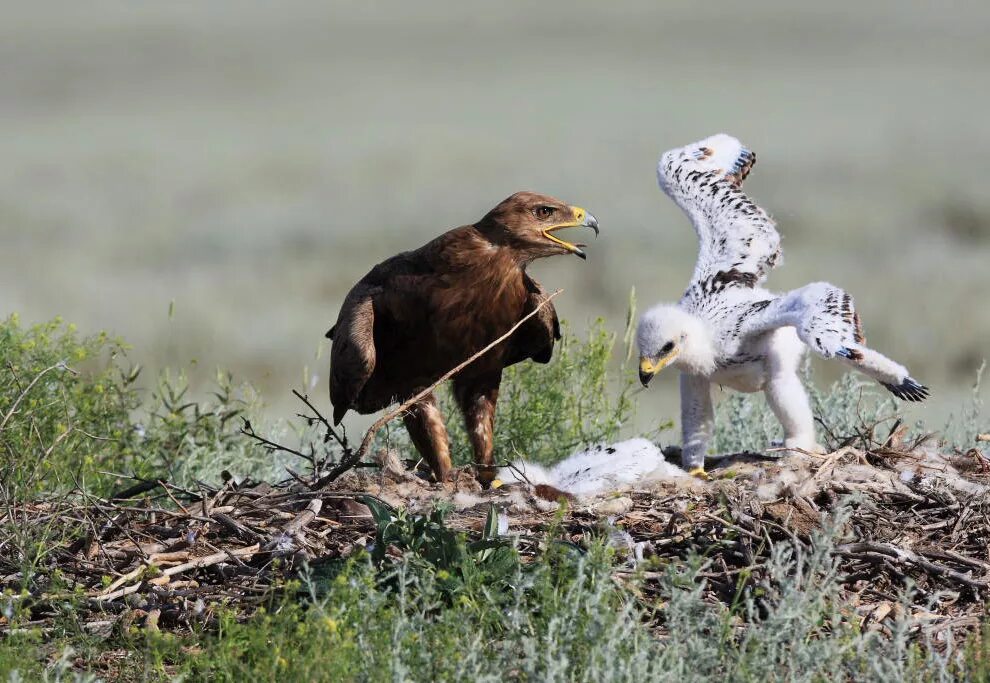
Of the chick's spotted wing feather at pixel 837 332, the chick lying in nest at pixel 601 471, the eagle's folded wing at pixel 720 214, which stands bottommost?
the chick lying in nest at pixel 601 471

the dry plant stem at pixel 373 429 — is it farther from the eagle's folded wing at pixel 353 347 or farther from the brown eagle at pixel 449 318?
the eagle's folded wing at pixel 353 347

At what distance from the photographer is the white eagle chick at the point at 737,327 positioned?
5.68m

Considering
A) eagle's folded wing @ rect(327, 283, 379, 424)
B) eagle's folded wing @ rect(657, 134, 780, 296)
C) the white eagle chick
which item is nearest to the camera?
the white eagle chick

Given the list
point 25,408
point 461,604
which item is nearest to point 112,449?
point 25,408

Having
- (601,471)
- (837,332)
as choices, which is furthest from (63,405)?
(837,332)

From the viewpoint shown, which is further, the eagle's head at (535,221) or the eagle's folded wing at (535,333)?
the eagle's folded wing at (535,333)

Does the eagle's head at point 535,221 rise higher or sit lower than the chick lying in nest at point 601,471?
higher

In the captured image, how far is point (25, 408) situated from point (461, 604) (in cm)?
304

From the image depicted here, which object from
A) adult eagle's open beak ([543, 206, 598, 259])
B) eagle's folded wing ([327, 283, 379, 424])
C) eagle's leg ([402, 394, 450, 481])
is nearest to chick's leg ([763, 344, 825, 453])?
adult eagle's open beak ([543, 206, 598, 259])

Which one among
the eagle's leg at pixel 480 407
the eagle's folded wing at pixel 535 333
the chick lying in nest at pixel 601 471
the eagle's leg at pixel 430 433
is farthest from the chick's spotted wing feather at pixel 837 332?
the eagle's leg at pixel 430 433

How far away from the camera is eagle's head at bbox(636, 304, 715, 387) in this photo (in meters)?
6.18

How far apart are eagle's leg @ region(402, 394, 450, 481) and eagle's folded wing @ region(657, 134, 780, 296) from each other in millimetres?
1344

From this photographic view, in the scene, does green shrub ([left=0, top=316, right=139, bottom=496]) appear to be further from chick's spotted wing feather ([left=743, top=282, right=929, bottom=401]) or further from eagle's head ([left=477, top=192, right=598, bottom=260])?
chick's spotted wing feather ([left=743, top=282, right=929, bottom=401])

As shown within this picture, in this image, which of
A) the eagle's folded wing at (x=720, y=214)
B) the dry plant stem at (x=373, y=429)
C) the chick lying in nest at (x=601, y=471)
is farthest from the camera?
the eagle's folded wing at (x=720, y=214)
